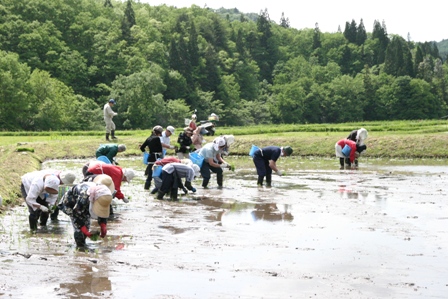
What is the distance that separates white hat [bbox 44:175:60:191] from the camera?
509 inches

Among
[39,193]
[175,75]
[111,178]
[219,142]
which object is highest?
[175,75]

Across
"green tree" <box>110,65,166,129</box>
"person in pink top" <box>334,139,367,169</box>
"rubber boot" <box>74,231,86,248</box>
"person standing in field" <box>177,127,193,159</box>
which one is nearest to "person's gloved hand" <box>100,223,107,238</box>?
"rubber boot" <box>74,231,86,248</box>

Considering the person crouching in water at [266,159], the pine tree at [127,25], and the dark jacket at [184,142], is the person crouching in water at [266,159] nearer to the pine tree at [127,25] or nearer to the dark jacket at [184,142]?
the dark jacket at [184,142]

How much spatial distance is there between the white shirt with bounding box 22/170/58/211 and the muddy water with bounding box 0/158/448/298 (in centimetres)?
53

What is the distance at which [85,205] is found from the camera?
11695 millimetres

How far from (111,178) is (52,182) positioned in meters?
1.48

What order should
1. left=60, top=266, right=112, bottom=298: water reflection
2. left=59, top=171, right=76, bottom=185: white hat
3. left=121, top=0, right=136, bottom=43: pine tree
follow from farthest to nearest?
left=121, top=0, right=136, bottom=43: pine tree
left=59, top=171, right=76, bottom=185: white hat
left=60, top=266, right=112, bottom=298: water reflection

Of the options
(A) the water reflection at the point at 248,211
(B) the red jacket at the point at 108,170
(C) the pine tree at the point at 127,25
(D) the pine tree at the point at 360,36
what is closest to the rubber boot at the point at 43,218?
(B) the red jacket at the point at 108,170

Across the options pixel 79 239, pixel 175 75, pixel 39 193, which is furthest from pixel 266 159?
pixel 175 75

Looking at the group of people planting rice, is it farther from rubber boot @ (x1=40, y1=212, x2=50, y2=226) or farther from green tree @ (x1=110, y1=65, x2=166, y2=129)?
green tree @ (x1=110, y1=65, x2=166, y2=129)

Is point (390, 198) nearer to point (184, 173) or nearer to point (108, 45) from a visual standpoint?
point (184, 173)

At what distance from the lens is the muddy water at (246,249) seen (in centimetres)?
903

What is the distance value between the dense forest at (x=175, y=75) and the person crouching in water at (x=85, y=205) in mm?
68364

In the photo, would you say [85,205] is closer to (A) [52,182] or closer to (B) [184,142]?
(A) [52,182]
